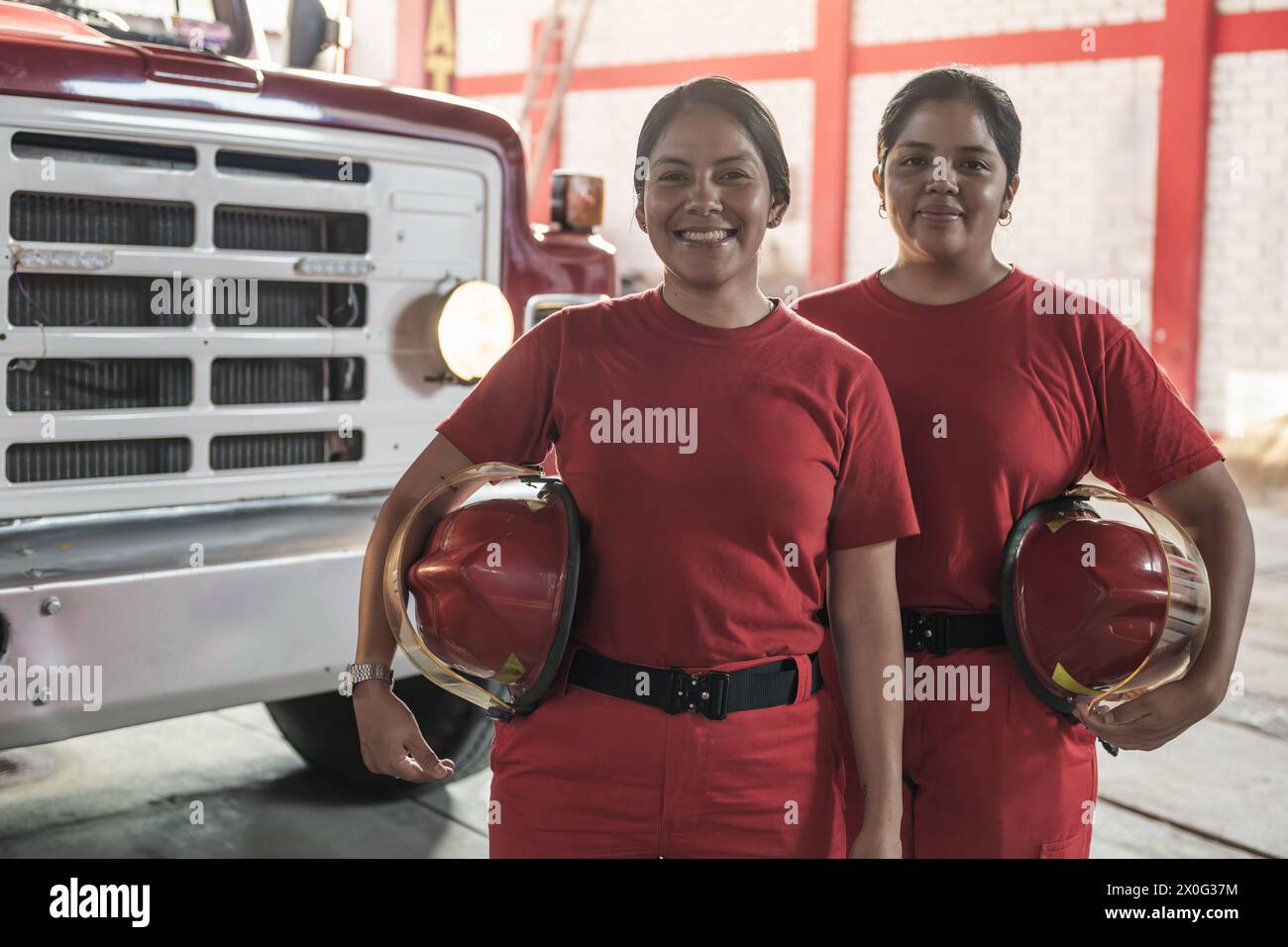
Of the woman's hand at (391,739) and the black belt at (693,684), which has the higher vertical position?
the black belt at (693,684)

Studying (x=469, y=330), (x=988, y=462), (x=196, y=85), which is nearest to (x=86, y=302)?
(x=196, y=85)

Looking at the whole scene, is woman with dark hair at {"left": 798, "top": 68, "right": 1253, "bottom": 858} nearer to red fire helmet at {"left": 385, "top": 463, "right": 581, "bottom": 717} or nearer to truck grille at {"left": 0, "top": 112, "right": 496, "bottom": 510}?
red fire helmet at {"left": 385, "top": 463, "right": 581, "bottom": 717}

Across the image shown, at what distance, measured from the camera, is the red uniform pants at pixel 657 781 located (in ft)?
5.82

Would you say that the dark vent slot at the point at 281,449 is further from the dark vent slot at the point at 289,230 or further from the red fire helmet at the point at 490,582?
the red fire helmet at the point at 490,582

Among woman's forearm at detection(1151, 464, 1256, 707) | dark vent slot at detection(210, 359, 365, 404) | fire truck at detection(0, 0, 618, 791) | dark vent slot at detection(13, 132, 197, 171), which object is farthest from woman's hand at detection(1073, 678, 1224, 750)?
dark vent slot at detection(13, 132, 197, 171)

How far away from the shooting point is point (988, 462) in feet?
6.63

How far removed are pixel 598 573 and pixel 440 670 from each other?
10.4 inches

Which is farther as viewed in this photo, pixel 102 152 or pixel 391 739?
pixel 102 152

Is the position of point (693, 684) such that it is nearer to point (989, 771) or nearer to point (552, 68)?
point (989, 771)

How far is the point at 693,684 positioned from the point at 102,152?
5.98ft

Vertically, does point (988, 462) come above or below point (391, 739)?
above

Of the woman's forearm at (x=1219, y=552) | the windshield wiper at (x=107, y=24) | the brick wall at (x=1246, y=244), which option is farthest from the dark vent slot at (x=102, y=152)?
the brick wall at (x=1246, y=244)

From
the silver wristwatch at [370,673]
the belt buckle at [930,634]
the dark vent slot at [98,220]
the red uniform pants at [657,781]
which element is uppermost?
the dark vent slot at [98,220]
